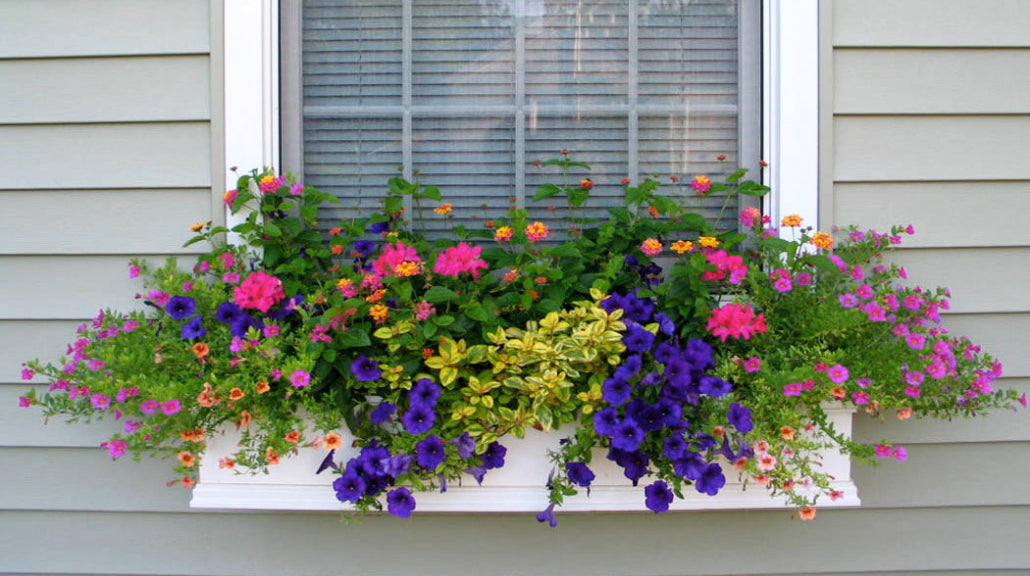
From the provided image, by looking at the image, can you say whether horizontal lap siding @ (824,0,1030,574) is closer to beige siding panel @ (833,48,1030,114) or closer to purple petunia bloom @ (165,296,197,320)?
beige siding panel @ (833,48,1030,114)

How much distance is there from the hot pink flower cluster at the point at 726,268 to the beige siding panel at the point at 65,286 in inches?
45.9

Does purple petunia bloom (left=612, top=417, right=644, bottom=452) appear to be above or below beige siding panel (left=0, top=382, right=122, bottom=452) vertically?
above

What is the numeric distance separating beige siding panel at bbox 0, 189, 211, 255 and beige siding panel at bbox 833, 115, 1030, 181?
1.55 metres

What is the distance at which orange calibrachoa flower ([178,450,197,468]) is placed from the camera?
1479mm

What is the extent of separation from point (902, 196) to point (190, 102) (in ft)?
5.31

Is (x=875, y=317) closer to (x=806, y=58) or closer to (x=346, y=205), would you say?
(x=806, y=58)

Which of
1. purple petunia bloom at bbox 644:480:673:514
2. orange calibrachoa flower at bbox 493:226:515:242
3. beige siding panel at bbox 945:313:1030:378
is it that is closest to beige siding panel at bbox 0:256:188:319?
orange calibrachoa flower at bbox 493:226:515:242

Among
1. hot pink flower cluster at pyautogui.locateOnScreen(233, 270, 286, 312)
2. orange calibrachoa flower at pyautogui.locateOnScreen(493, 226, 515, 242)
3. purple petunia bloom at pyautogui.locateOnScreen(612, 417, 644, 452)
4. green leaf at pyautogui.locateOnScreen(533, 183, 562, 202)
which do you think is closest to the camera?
purple petunia bloom at pyautogui.locateOnScreen(612, 417, 644, 452)

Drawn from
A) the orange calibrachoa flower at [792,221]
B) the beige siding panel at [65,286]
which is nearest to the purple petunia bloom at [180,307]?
the beige siding panel at [65,286]

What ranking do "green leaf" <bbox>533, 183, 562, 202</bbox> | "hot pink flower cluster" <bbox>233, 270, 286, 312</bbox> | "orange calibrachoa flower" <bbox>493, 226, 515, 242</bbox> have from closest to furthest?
"hot pink flower cluster" <bbox>233, 270, 286, 312</bbox> < "orange calibrachoa flower" <bbox>493, 226, 515, 242</bbox> < "green leaf" <bbox>533, 183, 562, 202</bbox>

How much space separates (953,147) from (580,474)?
111 centimetres

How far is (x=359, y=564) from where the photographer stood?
5.57 ft

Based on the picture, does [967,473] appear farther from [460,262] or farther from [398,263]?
[398,263]

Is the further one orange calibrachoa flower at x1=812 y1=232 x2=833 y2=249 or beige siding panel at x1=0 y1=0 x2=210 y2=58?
beige siding panel at x1=0 y1=0 x2=210 y2=58
